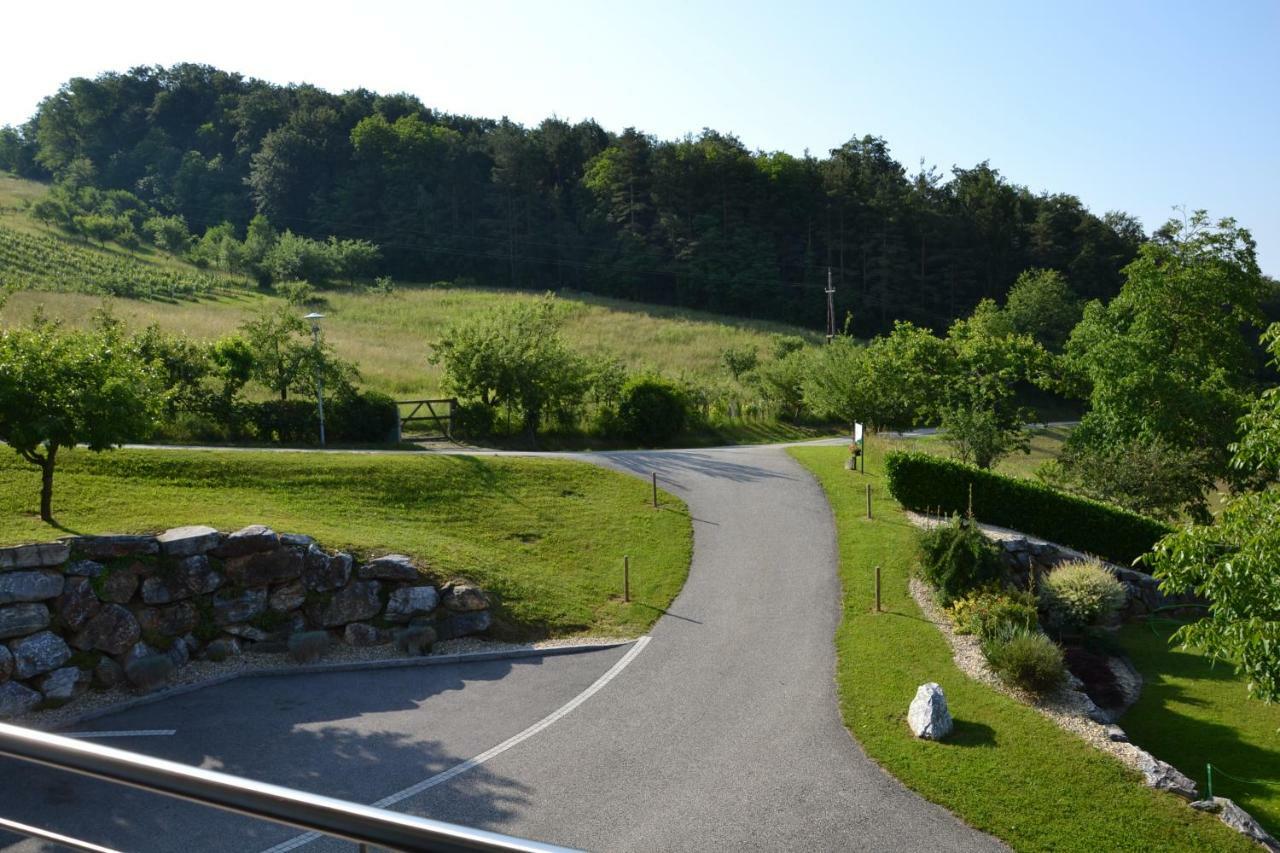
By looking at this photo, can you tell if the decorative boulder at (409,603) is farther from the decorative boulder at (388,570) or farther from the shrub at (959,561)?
the shrub at (959,561)

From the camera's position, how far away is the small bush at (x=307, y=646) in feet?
52.9

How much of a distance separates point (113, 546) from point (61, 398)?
9.02 ft

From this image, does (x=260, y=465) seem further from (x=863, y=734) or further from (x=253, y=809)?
(x=253, y=809)

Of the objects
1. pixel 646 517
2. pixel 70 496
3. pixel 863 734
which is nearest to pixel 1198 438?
pixel 646 517

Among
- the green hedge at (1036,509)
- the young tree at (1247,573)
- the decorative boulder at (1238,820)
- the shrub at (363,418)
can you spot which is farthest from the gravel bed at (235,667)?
the shrub at (363,418)

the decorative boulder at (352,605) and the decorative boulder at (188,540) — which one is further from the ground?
the decorative boulder at (188,540)

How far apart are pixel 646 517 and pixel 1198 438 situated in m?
19.4

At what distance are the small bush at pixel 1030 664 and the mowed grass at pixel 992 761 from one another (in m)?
0.50

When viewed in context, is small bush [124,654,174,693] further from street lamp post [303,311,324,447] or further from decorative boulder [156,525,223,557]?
street lamp post [303,311,324,447]

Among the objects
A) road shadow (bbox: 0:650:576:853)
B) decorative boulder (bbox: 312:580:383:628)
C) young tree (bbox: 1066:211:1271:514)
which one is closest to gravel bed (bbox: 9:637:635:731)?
road shadow (bbox: 0:650:576:853)

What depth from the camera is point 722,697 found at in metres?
14.9

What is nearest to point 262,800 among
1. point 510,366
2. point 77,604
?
point 77,604

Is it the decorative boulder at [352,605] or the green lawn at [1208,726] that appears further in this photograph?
the decorative boulder at [352,605]

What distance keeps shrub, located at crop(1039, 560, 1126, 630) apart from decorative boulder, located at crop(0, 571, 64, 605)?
1833 cm
